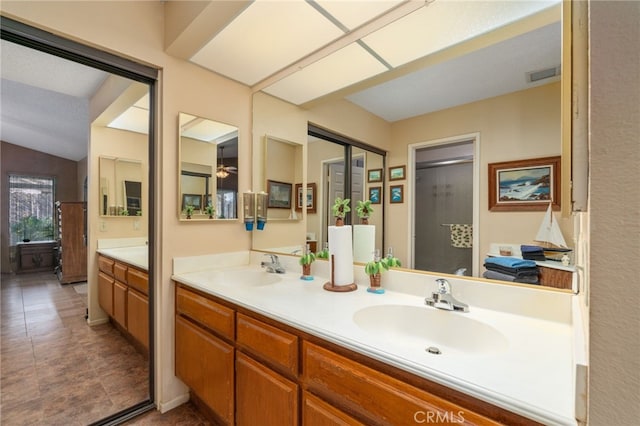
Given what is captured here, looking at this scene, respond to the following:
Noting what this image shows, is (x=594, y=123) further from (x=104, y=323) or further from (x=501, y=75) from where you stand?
(x=104, y=323)

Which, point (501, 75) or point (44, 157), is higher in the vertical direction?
point (44, 157)

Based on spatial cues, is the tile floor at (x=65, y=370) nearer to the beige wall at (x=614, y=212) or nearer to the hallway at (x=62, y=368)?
the hallway at (x=62, y=368)

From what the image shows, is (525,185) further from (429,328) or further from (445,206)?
(429,328)

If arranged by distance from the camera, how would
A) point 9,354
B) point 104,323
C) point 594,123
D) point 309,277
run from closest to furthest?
point 594,123, point 309,277, point 9,354, point 104,323

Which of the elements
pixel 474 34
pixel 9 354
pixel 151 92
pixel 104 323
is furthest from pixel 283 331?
pixel 104 323

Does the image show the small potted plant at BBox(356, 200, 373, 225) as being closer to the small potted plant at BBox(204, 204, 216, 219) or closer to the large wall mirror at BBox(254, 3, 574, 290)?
the large wall mirror at BBox(254, 3, 574, 290)

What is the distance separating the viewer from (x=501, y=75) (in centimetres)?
116

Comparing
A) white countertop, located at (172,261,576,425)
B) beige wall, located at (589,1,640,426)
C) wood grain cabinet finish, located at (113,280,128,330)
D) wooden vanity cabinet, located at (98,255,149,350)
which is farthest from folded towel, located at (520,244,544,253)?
wood grain cabinet finish, located at (113,280,128,330)

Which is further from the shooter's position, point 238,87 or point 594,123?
point 238,87

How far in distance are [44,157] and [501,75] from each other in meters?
7.71

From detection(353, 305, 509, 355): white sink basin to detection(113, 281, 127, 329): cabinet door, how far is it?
7.93 feet

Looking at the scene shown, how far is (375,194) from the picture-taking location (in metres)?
1.56

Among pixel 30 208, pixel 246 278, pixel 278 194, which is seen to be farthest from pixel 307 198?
pixel 30 208

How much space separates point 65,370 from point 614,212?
324 centimetres
